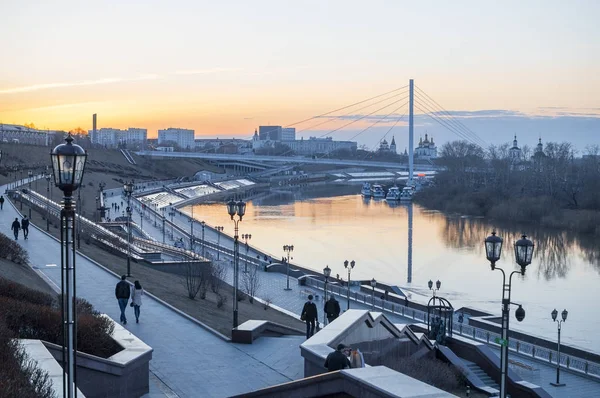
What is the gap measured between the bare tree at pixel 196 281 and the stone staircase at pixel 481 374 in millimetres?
3579

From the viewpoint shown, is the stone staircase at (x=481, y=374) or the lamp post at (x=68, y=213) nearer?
the lamp post at (x=68, y=213)

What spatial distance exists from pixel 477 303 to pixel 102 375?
39.6 feet

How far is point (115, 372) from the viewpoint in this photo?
4809mm

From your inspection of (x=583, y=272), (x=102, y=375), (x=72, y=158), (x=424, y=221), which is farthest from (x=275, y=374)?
(x=424, y=221)

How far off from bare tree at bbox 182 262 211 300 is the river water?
5.42 m

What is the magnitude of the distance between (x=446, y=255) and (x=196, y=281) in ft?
43.9

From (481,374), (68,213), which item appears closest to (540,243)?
(481,374)

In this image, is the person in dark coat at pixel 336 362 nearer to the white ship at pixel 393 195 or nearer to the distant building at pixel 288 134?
the white ship at pixel 393 195

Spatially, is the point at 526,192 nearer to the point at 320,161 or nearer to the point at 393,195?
the point at 393,195

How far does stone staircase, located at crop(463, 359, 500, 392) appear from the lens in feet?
26.0

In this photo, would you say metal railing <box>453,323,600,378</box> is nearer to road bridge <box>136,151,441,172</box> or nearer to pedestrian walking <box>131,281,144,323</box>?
pedestrian walking <box>131,281,144,323</box>

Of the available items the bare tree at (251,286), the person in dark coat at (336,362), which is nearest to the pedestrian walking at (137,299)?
the person in dark coat at (336,362)

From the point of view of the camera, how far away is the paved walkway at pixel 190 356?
5480 millimetres

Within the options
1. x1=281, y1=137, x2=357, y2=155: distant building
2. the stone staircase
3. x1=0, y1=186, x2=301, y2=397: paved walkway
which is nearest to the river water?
the stone staircase
